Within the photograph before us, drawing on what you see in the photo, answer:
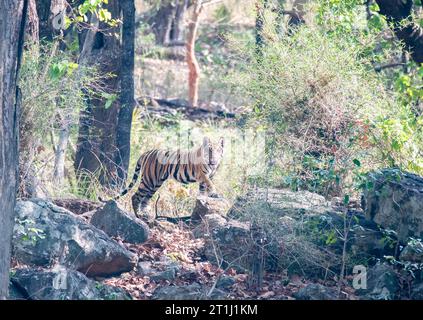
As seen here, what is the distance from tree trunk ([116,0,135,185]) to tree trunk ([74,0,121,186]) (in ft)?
0.25

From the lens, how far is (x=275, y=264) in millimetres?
9047

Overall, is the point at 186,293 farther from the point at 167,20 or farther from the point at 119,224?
the point at 167,20

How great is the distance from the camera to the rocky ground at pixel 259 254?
824 centimetres

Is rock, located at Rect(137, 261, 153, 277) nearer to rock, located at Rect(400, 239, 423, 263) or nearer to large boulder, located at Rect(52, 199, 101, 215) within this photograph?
large boulder, located at Rect(52, 199, 101, 215)

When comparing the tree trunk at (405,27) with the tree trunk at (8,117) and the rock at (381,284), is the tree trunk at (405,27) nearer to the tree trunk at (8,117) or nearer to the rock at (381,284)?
the rock at (381,284)

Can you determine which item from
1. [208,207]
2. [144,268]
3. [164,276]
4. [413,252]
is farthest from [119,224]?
[413,252]

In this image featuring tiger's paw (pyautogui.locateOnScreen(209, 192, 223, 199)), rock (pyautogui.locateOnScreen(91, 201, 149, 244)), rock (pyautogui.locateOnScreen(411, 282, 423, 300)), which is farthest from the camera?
tiger's paw (pyautogui.locateOnScreen(209, 192, 223, 199))

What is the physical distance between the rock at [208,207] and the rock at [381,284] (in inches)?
105

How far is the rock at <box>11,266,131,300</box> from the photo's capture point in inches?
305

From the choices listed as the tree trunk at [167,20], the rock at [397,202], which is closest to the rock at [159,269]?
the rock at [397,202]

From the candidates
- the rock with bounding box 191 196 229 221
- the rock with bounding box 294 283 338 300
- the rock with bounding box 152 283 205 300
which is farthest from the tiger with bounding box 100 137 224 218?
the rock with bounding box 294 283 338 300

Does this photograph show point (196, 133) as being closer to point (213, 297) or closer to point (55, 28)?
point (55, 28)

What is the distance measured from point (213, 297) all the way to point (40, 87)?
324 centimetres

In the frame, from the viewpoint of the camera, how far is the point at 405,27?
448 inches
